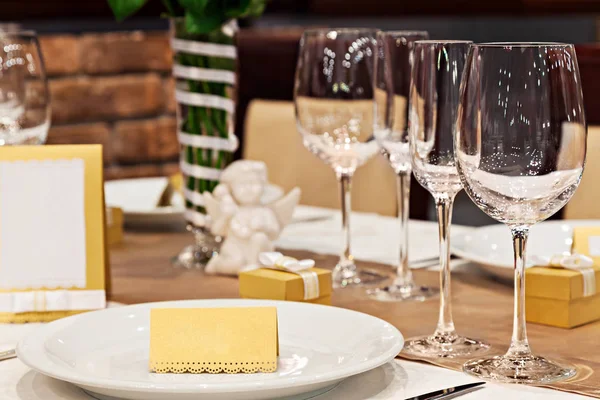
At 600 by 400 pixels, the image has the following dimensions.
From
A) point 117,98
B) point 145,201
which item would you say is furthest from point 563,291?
point 117,98

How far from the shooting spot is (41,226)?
3.54ft

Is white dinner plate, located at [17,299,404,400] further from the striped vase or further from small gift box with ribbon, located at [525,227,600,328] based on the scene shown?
the striped vase

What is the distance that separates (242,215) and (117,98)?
185 centimetres

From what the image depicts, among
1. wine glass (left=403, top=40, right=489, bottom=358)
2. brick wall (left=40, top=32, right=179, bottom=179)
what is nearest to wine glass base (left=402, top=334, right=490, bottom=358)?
wine glass (left=403, top=40, right=489, bottom=358)

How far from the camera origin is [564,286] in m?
1.00

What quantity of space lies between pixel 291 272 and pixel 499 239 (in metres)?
0.38

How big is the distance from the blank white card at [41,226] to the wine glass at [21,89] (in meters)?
0.30

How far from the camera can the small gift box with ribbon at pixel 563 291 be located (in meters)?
0.99

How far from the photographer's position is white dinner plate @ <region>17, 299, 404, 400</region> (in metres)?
0.70

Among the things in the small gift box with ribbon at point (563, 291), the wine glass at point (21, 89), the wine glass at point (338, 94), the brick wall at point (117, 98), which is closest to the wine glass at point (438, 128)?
the small gift box with ribbon at point (563, 291)

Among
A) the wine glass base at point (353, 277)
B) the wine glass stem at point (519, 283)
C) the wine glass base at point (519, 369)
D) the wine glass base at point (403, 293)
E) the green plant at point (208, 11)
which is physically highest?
the green plant at point (208, 11)

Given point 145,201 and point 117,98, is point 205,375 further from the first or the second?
point 117,98

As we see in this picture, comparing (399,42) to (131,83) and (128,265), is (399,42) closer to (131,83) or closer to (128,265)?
(128,265)

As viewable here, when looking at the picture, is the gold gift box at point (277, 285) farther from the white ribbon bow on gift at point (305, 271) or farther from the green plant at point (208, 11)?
the green plant at point (208, 11)
